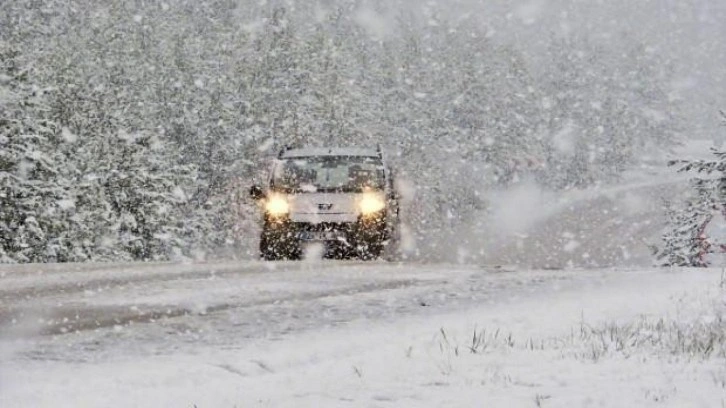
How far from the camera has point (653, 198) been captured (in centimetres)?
6100

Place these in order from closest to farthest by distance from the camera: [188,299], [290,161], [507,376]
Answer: [507,376] → [188,299] → [290,161]

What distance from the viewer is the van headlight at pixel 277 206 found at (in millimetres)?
14070

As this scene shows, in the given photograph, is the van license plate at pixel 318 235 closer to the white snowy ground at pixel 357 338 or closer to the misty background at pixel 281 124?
the white snowy ground at pixel 357 338

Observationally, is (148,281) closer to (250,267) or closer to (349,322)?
(250,267)

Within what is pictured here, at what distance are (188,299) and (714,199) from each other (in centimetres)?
1036

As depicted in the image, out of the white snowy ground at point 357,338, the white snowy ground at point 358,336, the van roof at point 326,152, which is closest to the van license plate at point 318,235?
the white snowy ground at point 358,336

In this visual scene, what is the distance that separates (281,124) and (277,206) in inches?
1066

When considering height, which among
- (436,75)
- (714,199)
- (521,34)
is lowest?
(714,199)

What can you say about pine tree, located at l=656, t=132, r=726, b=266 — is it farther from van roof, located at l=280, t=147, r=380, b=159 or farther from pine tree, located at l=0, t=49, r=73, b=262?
pine tree, located at l=0, t=49, r=73, b=262

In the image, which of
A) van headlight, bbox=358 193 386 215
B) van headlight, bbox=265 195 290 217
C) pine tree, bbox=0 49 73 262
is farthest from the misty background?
van headlight, bbox=358 193 386 215

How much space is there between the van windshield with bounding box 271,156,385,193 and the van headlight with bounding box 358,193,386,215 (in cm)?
15

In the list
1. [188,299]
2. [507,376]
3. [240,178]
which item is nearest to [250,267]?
[188,299]

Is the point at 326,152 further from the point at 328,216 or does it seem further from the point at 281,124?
the point at 281,124

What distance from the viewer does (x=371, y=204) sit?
46.3ft
